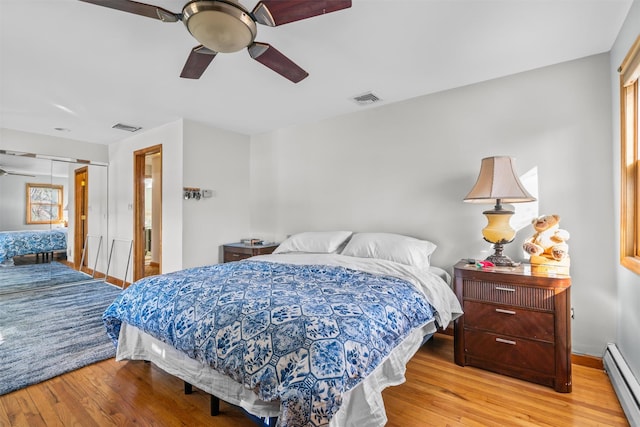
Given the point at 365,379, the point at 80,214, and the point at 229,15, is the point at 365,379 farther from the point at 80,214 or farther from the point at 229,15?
the point at 80,214

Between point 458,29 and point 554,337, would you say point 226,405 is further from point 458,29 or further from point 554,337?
point 458,29

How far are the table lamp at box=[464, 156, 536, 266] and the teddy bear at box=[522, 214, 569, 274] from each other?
15cm

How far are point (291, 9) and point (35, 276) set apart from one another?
549 centimetres

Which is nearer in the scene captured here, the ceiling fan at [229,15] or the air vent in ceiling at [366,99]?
the ceiling fan at [229,15]

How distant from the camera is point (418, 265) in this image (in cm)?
262

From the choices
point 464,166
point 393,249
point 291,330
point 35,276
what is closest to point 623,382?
point 393,249

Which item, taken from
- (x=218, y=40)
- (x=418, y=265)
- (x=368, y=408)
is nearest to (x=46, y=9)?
(x=218, y=40)

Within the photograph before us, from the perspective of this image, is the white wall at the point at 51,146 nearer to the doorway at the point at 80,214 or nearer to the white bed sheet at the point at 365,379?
the doorway at the point at 80,214

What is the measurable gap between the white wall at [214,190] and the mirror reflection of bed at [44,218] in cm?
237

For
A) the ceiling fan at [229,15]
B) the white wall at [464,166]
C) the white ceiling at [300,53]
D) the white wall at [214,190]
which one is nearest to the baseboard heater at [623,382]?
the white wall at [464,166]

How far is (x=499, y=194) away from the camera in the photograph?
2287 mm

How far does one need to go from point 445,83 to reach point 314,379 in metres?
2.78

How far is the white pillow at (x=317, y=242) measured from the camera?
10.8 ft

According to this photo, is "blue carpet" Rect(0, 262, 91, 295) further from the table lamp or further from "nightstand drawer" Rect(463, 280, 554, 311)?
the table lamp
